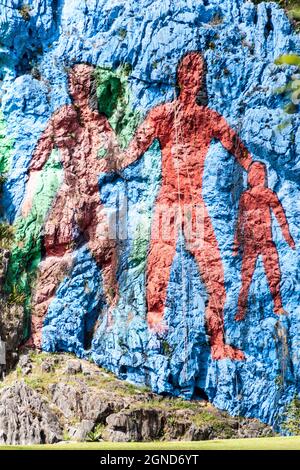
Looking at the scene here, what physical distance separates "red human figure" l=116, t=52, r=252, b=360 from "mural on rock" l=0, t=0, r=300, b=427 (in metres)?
0.02

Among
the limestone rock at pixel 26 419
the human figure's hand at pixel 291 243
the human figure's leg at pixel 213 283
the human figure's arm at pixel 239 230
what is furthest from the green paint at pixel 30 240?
the human figure's hand at pixel 291 243

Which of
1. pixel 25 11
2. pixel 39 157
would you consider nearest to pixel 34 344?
pixel 39 157

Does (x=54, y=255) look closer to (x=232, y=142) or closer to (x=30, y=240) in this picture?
(x=30, y=240)

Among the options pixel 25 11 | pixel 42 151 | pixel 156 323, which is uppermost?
pixel 25 11

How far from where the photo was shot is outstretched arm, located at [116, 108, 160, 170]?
57.5 ft

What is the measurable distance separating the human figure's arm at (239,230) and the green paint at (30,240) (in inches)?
124

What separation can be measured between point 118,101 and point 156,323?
3.95m

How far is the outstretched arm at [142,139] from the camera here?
57.5ft

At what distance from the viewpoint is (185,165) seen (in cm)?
1734

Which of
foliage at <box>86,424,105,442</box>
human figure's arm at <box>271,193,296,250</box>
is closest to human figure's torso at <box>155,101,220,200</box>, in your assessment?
human figure's arm at <box>271,193,296,250</box>

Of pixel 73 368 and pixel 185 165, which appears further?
pixel 185 165

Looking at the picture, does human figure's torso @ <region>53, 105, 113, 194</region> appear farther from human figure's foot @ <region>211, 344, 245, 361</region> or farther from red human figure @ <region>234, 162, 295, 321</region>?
human figure's foot @ <region>211, 344, 245, 361</region>

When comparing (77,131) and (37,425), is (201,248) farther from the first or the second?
(37,425)

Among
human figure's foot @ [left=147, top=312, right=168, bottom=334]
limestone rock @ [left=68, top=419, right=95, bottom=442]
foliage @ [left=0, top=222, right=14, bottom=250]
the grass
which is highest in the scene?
foliage @ [left=0, top=222, right=14, bottom=250]
